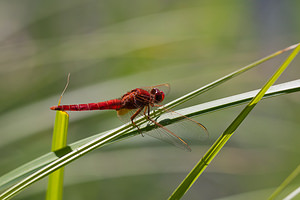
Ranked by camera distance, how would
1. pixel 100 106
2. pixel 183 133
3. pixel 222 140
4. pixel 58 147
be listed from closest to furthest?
pixel 222 140 < pixel 58 147 < pixel 183 133 < pixel 100 106

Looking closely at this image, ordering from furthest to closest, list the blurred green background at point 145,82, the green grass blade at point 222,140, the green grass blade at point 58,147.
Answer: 1. the blurred green background at point 145,82
2. the green grass blade at point 58,147
3. the green grass blade at point 222,140

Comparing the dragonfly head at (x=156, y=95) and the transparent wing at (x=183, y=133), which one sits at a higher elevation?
the dragonfly head at (x=156, y=95)

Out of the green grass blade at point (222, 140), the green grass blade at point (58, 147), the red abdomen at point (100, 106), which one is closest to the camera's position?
the green grass blade at point (222, 140)

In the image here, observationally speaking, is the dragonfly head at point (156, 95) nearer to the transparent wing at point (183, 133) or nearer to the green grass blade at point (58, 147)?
the transparent wing at point (183, 133)

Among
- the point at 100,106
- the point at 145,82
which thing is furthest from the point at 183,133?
the point at 145,82

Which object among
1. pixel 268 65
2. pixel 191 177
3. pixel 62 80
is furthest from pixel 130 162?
pixel 268 65

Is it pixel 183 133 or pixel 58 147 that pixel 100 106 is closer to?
pixel 183 133

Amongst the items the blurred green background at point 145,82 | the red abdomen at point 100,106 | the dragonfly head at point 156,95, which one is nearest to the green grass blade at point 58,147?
the red abdomen at point 100,106
